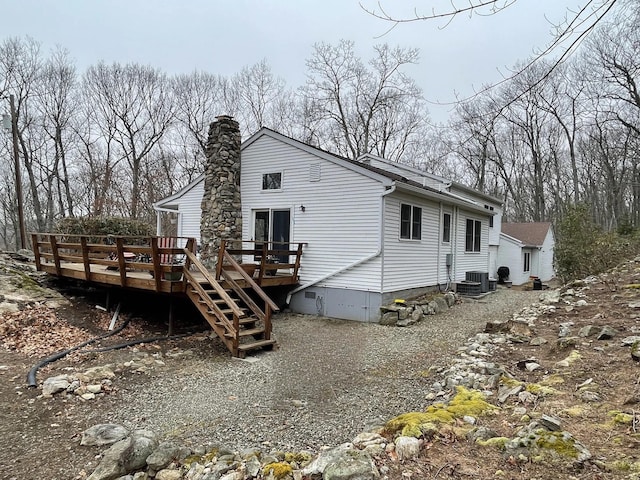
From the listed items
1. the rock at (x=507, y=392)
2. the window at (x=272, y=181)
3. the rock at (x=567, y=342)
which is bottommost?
the rock at (x=507, y=392)

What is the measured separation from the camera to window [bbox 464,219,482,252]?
13918 millimetres

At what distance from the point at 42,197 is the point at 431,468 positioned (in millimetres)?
28256

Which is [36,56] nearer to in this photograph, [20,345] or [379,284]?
[20,345]

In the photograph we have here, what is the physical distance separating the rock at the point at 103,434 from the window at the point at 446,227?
33.6 ft

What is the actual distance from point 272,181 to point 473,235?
25.4 ft

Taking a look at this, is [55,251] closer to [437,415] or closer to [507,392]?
[437,415]

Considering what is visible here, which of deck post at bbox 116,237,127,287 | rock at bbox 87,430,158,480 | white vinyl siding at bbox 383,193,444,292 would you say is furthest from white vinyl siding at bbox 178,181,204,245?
rock at bbox 87,430,158,480

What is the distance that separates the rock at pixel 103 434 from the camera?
3.67 meters

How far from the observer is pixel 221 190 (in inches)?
418

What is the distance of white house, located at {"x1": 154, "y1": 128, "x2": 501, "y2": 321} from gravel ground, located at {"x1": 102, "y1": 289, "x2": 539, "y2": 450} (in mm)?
1963

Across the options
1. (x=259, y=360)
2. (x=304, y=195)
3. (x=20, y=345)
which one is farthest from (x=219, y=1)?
(x=304, y=195)

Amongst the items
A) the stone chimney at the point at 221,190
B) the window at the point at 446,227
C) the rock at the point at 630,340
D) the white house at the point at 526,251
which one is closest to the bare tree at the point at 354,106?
the white house at the point at 526,251

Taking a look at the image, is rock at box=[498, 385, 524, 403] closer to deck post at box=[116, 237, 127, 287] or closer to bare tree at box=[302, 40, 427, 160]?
deck post at box=[116, 237, 127, 287]

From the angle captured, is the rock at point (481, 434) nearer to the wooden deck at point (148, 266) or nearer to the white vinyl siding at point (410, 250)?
the wooden deck at point (148, 266)
